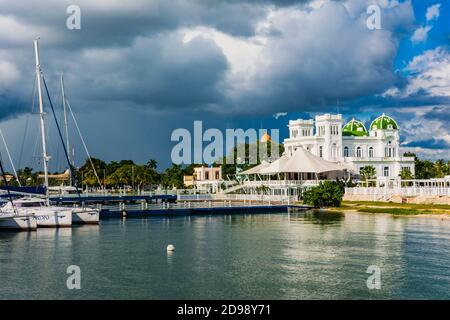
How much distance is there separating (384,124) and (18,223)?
102438mm

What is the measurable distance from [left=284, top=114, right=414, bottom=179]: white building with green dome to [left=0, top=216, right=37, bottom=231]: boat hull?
8363 cm

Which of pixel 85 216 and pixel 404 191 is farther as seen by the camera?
pixel 404 191

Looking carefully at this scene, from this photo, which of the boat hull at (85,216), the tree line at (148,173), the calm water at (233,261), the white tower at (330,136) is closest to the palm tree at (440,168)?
the tree line at (148,173)

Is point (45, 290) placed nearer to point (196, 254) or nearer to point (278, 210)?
point (196, 254)

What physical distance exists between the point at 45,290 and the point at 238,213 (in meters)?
62.0

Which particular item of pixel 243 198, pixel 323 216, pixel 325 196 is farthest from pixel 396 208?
pixel 243 198

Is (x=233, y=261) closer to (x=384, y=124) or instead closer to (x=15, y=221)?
(x=15, y=221)

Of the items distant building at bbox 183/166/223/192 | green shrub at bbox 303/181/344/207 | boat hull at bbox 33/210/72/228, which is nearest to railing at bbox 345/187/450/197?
green shrub at bbox 303/181/344/207

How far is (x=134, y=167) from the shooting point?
175 m

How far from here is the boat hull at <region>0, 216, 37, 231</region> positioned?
215 feet

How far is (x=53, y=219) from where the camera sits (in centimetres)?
6981

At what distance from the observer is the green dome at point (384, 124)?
484 feet

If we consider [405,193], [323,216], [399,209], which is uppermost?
[405,193]

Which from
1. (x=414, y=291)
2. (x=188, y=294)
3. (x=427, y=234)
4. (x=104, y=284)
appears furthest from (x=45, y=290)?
(x=427, y=234)
